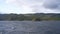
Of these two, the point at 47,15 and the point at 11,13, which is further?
the point at 47,15

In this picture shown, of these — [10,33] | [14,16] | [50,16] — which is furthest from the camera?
[50,16]

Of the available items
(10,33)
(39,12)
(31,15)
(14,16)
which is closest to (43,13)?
(39,12)

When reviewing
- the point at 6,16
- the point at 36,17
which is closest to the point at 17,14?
the point at 6,16

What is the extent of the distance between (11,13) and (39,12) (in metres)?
2.21

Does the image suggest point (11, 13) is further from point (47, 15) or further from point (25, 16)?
point (47, 15)

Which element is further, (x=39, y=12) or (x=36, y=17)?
(x=39, y=12)

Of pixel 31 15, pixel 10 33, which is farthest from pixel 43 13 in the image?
pixel 10 33

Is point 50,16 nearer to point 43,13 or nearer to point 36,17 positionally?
point 43,13

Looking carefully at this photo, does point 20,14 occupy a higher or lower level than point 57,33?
higher

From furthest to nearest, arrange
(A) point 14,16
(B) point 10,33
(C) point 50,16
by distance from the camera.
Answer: (C) point 50,16 → (A) point 14,16 → (B) point 10,33

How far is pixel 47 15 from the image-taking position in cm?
907

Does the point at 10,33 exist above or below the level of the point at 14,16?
below

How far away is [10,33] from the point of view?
7.58 m

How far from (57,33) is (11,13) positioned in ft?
11.4
